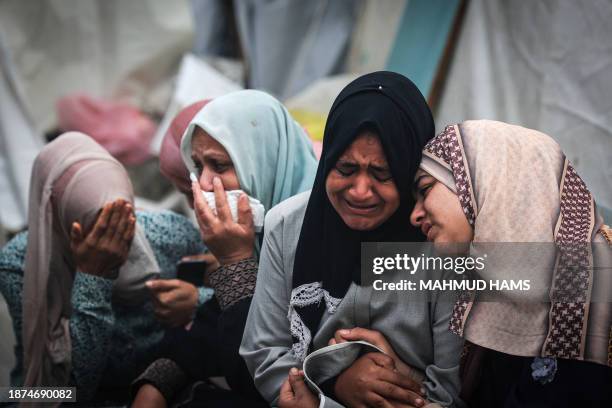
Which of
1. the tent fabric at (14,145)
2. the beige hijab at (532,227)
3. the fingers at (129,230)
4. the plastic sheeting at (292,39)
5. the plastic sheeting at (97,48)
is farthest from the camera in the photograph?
the plastic sheeting at (97,48)

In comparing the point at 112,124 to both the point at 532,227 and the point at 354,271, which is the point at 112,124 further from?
the point at 532,227

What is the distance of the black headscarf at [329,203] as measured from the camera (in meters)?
1.39

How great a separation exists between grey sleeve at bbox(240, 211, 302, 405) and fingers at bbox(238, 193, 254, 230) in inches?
5.4

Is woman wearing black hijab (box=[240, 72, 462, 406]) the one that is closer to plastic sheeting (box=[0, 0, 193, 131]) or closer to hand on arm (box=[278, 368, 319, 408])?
hand on arm (box=[278, 368, 319, 408])

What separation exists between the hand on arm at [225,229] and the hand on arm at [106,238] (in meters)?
0.21

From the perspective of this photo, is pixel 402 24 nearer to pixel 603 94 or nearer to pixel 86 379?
pixel 603 94

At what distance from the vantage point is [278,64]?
3949 millimetres

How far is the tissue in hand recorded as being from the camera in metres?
1.76

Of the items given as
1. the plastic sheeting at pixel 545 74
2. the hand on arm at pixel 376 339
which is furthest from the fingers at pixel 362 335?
the plastic sheeting at pixel 545 74

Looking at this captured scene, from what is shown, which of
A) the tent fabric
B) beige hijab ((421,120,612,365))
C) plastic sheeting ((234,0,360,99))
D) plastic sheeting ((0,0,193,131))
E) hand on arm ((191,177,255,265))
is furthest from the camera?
plastic sheeting ((0,0,193,131))

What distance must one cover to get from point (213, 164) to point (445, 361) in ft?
2.53

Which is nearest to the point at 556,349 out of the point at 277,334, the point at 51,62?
the point at 277,334

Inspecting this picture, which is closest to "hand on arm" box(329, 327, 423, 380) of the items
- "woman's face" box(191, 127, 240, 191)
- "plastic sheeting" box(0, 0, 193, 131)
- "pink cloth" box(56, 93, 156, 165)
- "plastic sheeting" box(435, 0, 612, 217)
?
"woman's face" box(191, 127, 240, 191)

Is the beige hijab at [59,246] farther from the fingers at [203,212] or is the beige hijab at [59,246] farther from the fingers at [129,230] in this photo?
the fingers at [203,212]
